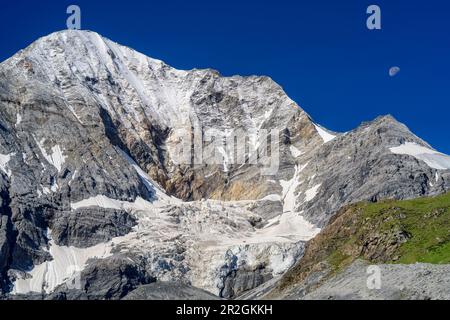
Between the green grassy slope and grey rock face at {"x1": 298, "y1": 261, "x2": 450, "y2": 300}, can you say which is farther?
the green grassy slope

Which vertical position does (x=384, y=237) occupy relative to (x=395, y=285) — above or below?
above

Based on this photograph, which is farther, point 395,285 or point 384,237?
point 384,237

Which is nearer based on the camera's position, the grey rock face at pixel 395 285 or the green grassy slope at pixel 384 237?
the grey rock face at pixel 395 285

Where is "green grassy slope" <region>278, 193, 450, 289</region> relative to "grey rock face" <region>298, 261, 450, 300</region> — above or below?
above

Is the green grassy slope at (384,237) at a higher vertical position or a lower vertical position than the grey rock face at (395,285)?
higher
